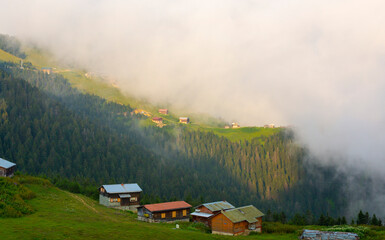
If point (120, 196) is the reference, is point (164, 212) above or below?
below

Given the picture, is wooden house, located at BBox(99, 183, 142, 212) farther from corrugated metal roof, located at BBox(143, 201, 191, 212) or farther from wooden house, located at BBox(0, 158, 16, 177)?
wooden house, located at BBox(0, 158, 16, 177)

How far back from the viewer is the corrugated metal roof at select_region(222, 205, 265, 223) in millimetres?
81781

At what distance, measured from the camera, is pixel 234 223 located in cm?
8056

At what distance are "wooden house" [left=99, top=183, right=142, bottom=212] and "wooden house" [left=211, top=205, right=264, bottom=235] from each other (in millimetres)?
37236

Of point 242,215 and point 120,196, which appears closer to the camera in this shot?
point 242,215

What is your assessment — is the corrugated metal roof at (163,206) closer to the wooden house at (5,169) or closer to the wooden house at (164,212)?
the wooden house at (164,212)

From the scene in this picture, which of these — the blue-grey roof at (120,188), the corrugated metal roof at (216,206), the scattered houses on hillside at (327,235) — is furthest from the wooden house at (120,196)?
the scattered houses on hillside at (327,235)

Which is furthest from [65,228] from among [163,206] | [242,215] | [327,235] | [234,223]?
[327,235]

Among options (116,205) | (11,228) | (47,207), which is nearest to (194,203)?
(116,205)

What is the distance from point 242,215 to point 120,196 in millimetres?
41548

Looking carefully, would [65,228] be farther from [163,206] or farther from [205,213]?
[205,213]

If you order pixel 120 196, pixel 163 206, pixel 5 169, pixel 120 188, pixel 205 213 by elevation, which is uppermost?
pixel 5 169

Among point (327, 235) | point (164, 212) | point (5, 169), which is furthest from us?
point (5, 169)

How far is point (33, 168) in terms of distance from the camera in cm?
16262
